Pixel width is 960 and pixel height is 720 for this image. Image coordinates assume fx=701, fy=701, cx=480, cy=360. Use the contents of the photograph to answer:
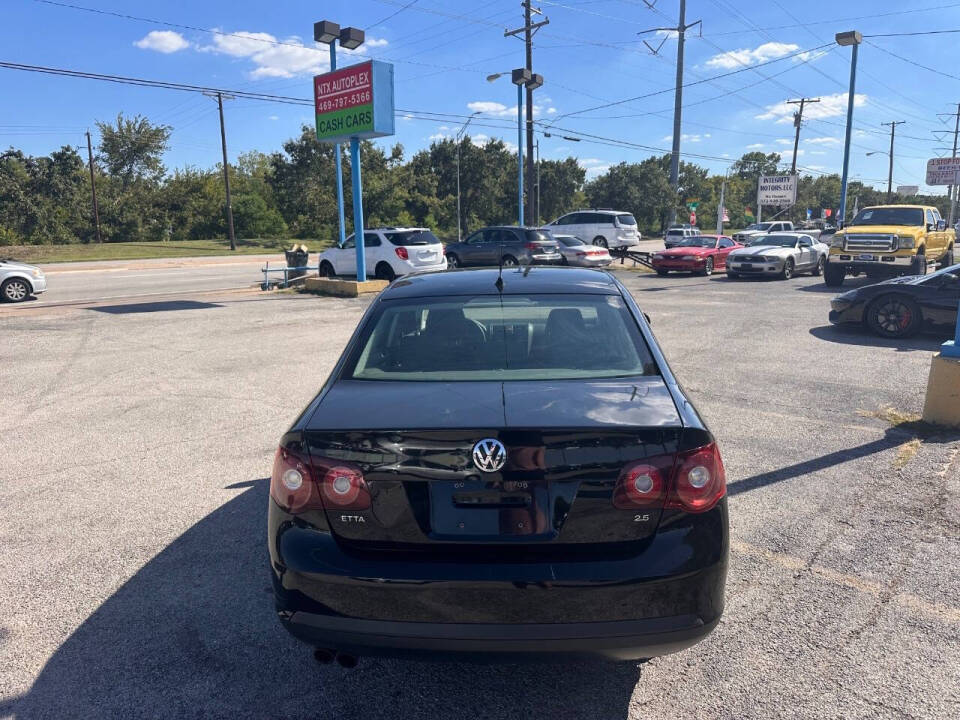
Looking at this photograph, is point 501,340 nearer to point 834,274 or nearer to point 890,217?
point 834,274

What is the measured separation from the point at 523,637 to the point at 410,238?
18686 mm

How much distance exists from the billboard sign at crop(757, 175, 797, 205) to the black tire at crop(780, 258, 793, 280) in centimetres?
2460

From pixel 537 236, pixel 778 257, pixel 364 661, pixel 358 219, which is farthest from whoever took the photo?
pixel 537 236

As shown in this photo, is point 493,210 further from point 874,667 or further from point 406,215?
point 874,667

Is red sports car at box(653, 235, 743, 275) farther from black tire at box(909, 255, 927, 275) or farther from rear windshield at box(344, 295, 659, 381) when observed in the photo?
rear windshield at box(344, 295, 659, 381)

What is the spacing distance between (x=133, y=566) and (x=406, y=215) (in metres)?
69.8

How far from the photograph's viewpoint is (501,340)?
3.31 meters

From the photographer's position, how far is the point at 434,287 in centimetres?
375

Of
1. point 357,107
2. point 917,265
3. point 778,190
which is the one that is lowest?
point 917,265

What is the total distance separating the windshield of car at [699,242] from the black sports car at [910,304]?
1421 cm

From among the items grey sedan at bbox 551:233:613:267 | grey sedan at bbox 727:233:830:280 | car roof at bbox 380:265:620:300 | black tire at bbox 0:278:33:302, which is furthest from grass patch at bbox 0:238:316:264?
car roof at bbox 380:265:620:300

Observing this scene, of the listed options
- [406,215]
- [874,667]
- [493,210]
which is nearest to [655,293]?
[874,667]

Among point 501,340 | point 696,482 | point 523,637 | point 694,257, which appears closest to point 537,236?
point 694,257

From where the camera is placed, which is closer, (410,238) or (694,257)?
(410,238)
